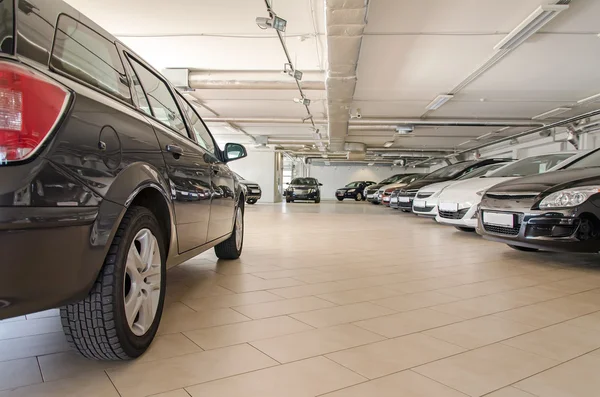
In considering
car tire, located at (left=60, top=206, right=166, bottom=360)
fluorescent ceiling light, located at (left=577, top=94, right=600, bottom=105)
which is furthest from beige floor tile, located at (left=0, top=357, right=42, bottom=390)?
fluorescent ceiling light, located at (left=577, top=94, right=600, bottom=105)

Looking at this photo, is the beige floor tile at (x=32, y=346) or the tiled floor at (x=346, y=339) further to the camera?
the beige floor tile at (x=32, y=346)

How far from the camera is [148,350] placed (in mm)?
1743

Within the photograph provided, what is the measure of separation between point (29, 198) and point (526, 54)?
305 inches

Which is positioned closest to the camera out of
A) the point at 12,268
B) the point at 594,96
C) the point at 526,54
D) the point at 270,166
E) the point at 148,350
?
the point at 12,268

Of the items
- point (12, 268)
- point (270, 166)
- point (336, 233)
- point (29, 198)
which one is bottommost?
point (336, 233)

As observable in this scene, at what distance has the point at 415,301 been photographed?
2.66 m

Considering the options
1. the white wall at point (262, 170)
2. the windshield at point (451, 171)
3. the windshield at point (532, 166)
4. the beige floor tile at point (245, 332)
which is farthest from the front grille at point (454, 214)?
the white wall at point (262, 170)

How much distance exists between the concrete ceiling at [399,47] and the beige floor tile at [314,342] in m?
3.57

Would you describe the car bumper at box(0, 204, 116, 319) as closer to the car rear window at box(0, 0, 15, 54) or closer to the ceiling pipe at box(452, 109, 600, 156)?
the car rear window at box(0, 0, 15, 54)

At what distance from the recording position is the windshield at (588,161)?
14.0ft

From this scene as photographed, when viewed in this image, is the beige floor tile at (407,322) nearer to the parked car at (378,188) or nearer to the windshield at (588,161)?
the windshield at (588,161)

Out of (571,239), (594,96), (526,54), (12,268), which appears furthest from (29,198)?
(594,96)

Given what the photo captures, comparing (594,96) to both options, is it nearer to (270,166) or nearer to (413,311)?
(413,311)

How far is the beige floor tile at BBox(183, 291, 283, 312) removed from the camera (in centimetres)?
247
